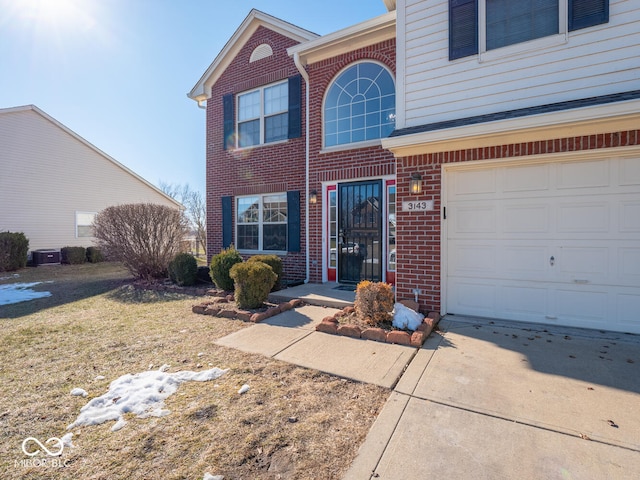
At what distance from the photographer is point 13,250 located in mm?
12000

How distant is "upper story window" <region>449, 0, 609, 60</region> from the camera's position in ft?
12.8

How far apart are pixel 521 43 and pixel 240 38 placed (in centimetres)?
723

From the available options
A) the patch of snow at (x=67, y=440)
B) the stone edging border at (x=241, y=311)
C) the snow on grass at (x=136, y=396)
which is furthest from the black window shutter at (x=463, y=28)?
the patch of snow at (x=67, y=440)

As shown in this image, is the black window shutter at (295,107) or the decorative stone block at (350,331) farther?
the black window shutter at (295,107)

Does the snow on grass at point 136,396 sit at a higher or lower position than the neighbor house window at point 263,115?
lower

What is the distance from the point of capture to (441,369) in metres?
3.07

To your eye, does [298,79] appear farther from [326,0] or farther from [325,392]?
[325,392]

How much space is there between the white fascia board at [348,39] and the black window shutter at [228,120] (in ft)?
7.99

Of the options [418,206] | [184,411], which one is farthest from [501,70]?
[184,411]

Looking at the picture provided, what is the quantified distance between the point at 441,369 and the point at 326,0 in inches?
310

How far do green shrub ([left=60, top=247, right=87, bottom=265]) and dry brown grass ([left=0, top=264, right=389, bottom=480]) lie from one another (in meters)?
11.6

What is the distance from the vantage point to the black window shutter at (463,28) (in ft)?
14.7

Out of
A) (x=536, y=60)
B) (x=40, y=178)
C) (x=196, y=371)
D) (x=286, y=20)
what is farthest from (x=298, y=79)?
(x=40, y=178)

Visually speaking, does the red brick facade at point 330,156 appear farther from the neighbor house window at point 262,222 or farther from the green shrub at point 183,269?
the green shrub at point 183,269
